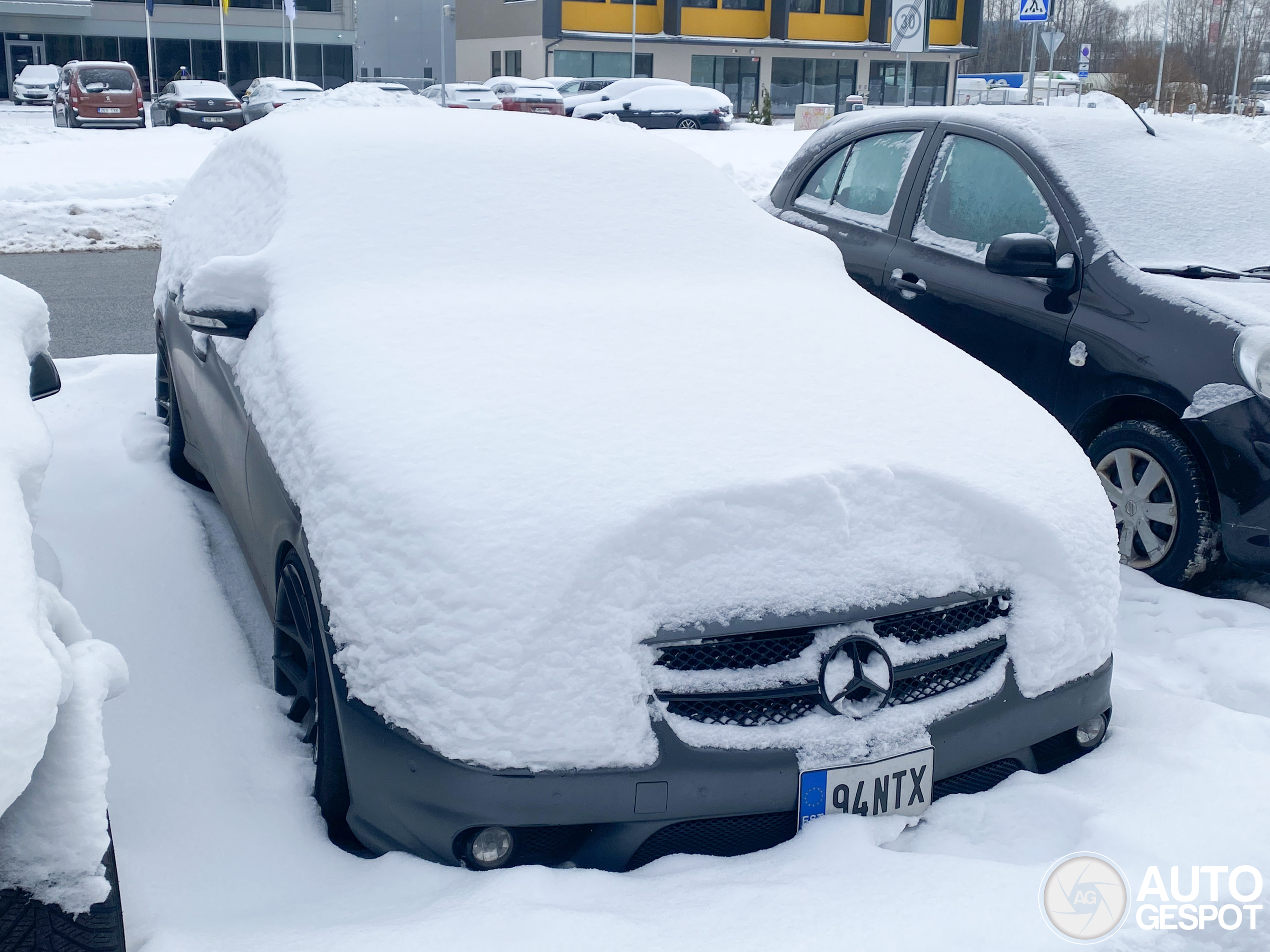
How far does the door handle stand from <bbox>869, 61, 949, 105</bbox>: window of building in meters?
47.5

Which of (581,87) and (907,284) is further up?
(581,87)

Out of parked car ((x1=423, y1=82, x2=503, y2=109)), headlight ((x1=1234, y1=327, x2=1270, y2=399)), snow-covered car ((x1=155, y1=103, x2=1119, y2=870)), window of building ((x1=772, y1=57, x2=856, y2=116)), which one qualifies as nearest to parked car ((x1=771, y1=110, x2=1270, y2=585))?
headlight ((x1=1234, y1=327, x2=1270, y2=399))

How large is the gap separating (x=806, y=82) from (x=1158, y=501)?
46.9m

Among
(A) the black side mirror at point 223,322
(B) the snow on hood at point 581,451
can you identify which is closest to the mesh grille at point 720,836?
(B) the snow on hood at point 581,451

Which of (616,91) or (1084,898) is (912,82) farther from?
(1084,898)

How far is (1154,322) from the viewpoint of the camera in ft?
13.1

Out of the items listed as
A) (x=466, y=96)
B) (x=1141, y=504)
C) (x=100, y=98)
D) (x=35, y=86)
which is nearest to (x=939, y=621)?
(x=1141, y=504)

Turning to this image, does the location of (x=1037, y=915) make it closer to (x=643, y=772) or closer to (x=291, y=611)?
(x=643, y=772)

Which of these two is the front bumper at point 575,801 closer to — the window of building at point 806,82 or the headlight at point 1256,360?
the headlight at point 1256,360

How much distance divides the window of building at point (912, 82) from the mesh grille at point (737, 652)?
166 feet

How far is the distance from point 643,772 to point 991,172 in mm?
3491

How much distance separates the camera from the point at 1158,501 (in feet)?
13.2

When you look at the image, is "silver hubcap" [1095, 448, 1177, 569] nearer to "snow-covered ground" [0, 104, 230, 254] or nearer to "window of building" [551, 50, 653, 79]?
"snow-covered ground" [0, 104, 230, 254]

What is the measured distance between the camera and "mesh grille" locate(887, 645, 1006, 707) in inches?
91.7
